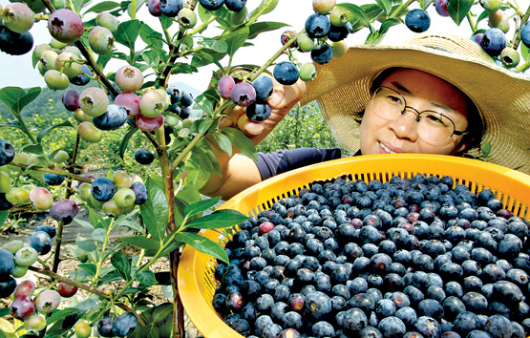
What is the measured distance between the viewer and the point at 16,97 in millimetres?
630

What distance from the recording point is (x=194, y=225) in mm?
655

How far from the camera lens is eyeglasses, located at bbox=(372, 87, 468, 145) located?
1351mm

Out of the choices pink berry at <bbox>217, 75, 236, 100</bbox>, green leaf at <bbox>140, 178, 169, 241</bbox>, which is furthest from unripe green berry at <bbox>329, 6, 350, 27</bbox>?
green leaf at <bbox>140, 178, 169, 241</bbox>

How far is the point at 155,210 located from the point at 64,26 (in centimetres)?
34

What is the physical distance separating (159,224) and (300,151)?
4.32 feet

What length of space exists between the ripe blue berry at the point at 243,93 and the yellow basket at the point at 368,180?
43cm

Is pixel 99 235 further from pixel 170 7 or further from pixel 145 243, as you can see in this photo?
pixel 170 7

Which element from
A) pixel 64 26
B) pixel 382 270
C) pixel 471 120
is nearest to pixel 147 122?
pixel 64 26

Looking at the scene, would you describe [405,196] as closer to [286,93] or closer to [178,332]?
[286,93]

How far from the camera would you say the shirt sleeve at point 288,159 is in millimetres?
1692

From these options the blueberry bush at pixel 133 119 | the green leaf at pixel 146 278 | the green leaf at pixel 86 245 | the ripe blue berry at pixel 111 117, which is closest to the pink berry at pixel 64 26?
the blueberry bush at pixel 133 119

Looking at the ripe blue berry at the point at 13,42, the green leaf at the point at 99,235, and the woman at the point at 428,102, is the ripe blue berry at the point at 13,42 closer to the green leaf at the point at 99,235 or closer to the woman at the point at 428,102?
the green leaf at the point at 99,235

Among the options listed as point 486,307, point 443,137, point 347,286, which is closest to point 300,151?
point 443,137

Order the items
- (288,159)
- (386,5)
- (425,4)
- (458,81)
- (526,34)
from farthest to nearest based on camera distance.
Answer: (288,159), (458,81), (526,34), (425,4), (386,5)
